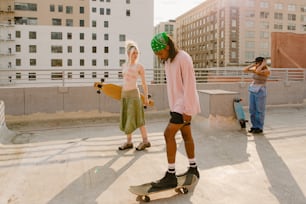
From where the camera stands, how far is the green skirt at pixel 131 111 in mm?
5254

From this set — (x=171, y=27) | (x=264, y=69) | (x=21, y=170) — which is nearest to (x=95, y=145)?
(x=21, y=170)

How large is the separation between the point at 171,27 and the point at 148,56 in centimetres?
5017

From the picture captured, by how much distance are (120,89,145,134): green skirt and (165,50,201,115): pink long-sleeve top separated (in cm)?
177

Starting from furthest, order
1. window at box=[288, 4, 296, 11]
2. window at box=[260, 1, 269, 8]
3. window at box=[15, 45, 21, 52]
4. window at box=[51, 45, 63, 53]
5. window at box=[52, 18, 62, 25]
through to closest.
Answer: window at box=[288, 4, 296, 11]
window at box=[260, 1, 269, 8]
window at box=[51, 45, 63, 53]
window at box=[52, 18, 62, 25]
window at box=[15, 45, 21, 52]

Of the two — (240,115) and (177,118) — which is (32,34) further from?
(177,118)

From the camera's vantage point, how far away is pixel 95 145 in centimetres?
585

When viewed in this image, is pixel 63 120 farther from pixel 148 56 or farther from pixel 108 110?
pixel 148 56

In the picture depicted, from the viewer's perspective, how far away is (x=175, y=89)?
11.6 feet

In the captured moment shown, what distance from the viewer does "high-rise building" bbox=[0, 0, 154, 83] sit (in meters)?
55.0

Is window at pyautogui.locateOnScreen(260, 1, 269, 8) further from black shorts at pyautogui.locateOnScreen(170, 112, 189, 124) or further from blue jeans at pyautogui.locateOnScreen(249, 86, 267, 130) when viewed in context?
black shorts at pyautogui.locateOnScreen(170, 112, 189, 124)

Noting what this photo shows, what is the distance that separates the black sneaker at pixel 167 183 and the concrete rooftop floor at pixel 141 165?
0.14 meters

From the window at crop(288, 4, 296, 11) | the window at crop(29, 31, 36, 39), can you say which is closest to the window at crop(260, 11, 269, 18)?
the window at crop(288, 4, 296, 11)

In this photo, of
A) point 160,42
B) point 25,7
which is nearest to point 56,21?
point 25,7

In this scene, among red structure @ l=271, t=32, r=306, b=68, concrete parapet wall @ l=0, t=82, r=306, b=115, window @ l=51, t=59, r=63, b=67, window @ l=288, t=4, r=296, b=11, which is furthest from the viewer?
window @ l=288, t=4, r=296, b=11
